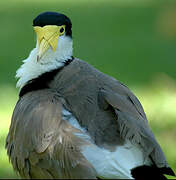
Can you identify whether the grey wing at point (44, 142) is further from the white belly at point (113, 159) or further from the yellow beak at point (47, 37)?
the yellow beak at point (47, 37)

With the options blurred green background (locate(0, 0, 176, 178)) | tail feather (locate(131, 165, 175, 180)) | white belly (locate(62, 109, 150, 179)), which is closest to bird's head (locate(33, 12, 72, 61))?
white belly (locate(62, 109, 150, 179))

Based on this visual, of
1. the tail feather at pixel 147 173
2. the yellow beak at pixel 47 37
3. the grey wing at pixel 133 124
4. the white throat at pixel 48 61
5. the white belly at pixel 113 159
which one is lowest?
the tail feather at pixel 147 173

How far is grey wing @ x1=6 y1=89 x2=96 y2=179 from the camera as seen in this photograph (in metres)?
3.90

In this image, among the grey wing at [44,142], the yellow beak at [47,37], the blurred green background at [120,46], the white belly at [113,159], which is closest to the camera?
the white belly at [113,159]

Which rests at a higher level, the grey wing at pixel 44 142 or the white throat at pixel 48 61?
the white throat at pixel 48 61

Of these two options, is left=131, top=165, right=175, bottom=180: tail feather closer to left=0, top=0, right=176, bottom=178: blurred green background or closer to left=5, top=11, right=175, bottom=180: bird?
left=5, top=11, right=175, bottom=180: bird

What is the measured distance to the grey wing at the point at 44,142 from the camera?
390 centimetres

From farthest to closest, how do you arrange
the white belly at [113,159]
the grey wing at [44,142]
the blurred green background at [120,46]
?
the blurred green background at [120,46] → the grey wing at [44,142] → the white belly at [113,159]

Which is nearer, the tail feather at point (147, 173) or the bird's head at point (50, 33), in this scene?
the tail feather at point (147, 173)

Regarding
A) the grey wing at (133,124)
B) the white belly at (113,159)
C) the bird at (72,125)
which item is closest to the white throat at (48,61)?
the bird at (72,125)

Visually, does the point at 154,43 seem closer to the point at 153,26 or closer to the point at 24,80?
the point at 153,26

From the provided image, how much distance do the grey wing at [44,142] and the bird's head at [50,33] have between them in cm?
40

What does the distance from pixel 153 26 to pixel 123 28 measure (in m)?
0.61

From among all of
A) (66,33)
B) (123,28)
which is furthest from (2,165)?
(123,28)
